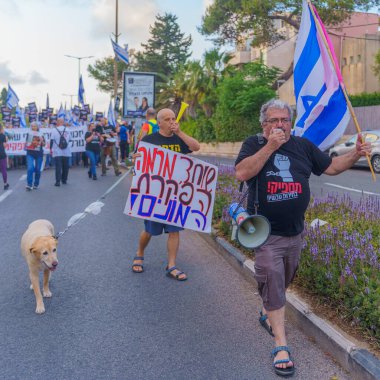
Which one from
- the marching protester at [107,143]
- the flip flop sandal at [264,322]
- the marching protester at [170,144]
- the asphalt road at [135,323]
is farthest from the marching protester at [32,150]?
the flip flop sandal at [264,322]

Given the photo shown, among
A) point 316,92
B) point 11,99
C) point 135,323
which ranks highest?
point 11,99

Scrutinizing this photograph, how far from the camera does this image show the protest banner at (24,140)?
76.6 ft

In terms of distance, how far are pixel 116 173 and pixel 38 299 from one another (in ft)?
47.1

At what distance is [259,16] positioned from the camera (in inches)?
1249

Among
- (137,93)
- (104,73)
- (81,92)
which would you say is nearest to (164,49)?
(104,73)

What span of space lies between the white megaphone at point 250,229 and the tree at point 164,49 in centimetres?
6255

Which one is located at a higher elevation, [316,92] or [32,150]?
[316,92]

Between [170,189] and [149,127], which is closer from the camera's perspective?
[170,189]

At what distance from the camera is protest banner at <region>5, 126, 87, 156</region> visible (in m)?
23.3

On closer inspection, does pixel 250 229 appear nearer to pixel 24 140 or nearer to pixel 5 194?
pixel 5 194

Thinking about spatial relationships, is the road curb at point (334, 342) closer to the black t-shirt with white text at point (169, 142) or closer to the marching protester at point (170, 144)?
the marching protester at point (170, 144)

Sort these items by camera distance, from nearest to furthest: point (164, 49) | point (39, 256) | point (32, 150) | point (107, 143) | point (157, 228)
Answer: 1. point (39, 256)
2. point (157, 228)
3. point (32, 150)
4. point (107, 143)
5. point (164, 49)

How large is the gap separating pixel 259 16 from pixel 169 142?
93.2 feet

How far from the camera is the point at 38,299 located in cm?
466
